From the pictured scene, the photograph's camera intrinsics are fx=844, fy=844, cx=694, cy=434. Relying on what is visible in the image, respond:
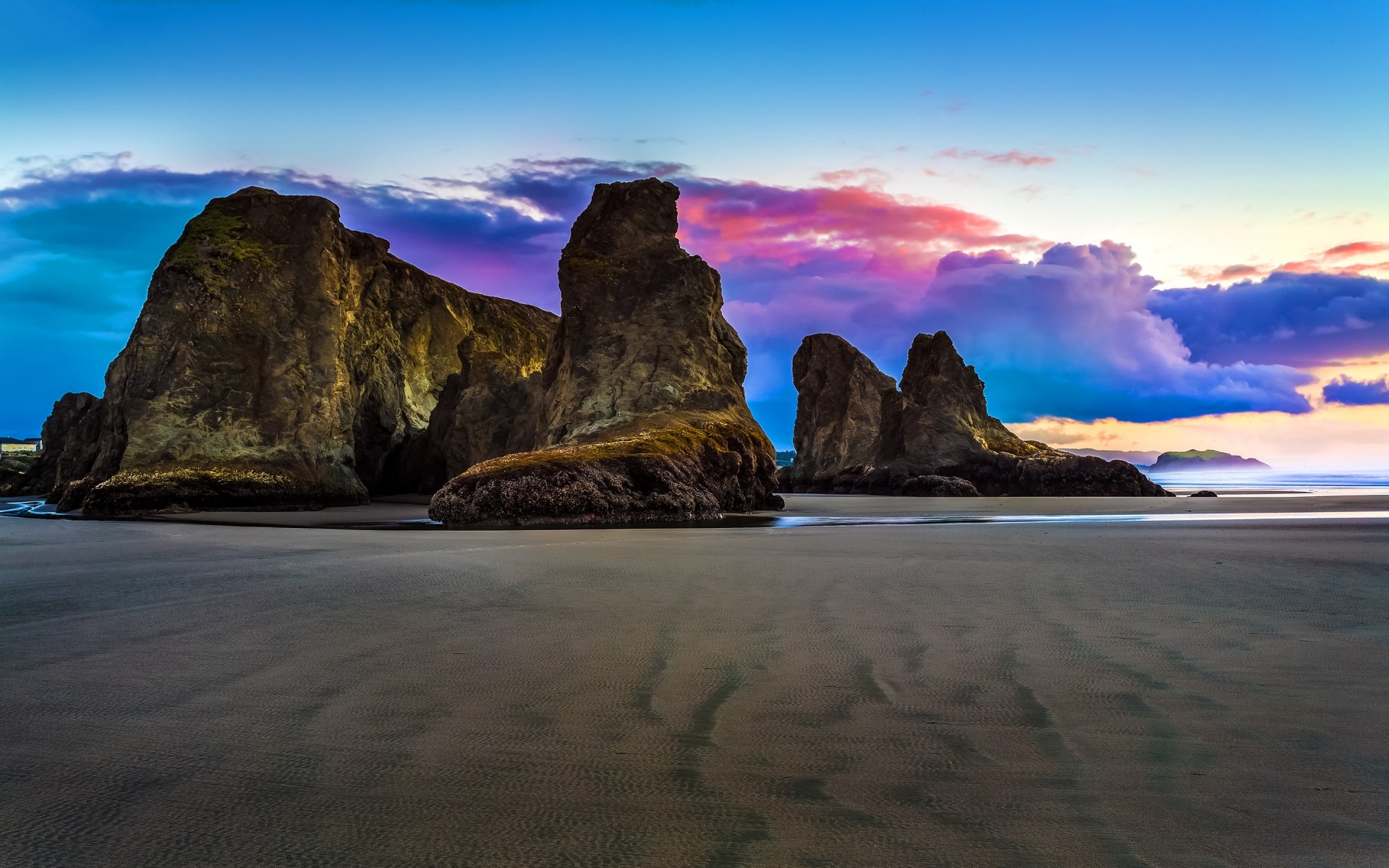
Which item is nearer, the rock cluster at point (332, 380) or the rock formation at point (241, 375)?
the rock cluster at point (332, 380)

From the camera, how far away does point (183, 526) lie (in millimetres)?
16734

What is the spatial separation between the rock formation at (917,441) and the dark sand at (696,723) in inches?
1678

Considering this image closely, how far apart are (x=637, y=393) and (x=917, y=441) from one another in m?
34.1

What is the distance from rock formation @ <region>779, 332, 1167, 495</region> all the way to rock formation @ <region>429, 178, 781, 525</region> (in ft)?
65.2

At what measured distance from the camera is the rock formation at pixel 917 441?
50.4 meters

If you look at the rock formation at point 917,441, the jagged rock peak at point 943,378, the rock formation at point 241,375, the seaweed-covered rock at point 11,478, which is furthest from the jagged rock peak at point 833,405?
the seaweed-covered rock at point 11,478

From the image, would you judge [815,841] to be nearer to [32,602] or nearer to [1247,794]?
[1247,794]

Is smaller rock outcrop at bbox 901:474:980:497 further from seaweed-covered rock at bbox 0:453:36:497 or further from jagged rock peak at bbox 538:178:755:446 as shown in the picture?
seaweed-covered rock at bbox 0:453:36:497

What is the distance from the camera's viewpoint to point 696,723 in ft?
10.8

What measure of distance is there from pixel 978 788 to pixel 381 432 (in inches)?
1817

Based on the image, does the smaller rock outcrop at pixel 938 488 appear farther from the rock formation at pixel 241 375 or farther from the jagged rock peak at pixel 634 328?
the rock formation at pixel 241 375

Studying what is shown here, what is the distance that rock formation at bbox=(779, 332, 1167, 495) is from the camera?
1983 inches

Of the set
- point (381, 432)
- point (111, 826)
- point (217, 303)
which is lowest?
point (111, 826)

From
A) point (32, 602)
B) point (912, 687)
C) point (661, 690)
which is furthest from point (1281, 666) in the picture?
point (32, 602)
